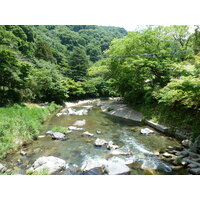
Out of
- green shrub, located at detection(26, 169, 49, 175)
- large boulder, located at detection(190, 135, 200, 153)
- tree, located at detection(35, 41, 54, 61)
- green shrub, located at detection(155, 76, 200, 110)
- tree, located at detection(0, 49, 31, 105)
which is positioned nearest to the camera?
green shrub, located at detection(26, 169, 49, 175)

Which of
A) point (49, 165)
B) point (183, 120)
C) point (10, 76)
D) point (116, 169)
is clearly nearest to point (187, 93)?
point (183, 120)

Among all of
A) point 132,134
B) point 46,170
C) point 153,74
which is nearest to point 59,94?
point 153,74

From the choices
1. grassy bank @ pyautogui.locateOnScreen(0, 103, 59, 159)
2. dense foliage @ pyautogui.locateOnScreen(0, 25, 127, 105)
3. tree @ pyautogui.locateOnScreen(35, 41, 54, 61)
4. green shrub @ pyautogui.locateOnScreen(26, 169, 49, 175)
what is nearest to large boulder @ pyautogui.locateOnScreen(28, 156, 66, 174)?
green shrub @ pyautogui.locateOnScreen(26, 169, 49, 175)

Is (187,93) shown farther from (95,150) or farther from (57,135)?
(57,135)

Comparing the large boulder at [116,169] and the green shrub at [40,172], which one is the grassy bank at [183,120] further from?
the green shrub at [40,172]

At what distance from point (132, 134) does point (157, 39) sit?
8.55m

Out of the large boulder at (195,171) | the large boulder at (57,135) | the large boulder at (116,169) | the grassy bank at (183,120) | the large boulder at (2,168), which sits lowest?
the large boulder at (57,135)

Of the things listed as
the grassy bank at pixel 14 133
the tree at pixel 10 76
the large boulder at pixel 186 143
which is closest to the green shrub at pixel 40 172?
the grassy bank at pixel 14 133

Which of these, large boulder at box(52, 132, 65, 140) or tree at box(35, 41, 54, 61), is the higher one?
tree at box(35, 41, 54, 61)

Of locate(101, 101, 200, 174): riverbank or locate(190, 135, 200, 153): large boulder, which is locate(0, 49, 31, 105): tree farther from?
locate(190, 135, 200, 153): large boulder

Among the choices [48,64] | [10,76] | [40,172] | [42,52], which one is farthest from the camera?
[42,52]

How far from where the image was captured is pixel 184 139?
7602mm

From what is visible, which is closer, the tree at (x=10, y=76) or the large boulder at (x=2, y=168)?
the large boulder at (x=2, y=168)

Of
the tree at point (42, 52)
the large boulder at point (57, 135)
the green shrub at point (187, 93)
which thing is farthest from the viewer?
the tree at point (42, 52)
